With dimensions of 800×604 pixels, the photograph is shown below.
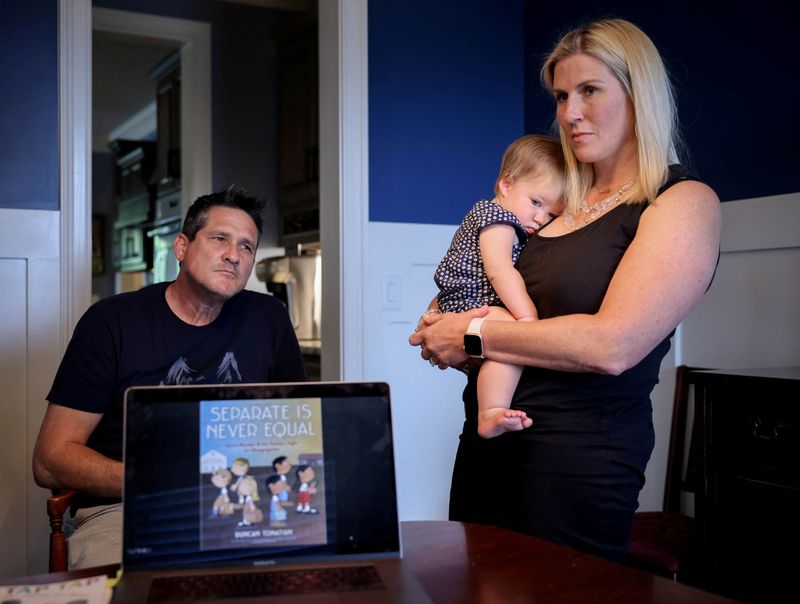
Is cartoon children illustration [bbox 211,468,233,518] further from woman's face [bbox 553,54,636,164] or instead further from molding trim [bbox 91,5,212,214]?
molding trim [bbox 91,5,212,214]

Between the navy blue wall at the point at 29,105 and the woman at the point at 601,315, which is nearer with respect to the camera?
the woman at the point at 601,315

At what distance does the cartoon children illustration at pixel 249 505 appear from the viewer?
105 cm

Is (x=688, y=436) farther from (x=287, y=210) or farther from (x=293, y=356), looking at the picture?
(x=287, y=210)

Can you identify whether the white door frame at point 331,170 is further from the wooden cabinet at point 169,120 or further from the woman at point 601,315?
the wooden cabinet at point 169,120

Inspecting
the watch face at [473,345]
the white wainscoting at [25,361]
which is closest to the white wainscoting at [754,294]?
the watch face at [473,345]

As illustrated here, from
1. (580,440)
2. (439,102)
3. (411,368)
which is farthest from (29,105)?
(580,440)

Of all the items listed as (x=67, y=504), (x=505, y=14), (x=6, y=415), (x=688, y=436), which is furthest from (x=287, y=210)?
(x=67, y=504)

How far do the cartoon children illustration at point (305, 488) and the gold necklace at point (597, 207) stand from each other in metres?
0.76

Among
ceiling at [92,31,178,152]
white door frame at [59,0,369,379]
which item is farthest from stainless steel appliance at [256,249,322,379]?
ceiling at [92,31,178,152]

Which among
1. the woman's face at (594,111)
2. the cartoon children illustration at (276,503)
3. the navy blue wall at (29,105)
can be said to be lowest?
the cartoon children illustration at (276,503)

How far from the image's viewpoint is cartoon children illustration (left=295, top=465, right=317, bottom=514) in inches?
42.1

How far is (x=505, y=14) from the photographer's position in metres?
3.49

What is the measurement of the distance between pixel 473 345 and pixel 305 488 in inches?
21.9

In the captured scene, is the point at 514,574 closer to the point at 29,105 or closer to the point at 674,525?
the point at 674,525
